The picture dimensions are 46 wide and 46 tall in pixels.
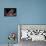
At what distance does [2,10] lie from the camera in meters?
3.24

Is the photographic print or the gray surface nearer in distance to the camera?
the gray surface

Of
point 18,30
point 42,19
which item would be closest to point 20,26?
point 18,30

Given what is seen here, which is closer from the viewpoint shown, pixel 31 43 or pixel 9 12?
pixel 31 43

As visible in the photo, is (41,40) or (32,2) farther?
(32,2)

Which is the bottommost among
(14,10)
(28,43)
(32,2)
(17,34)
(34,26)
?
(28,43)

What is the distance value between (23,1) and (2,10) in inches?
23.6

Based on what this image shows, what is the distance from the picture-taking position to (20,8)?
3262mm

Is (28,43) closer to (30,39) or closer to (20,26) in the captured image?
(30,39)

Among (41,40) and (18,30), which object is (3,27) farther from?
(41,40)

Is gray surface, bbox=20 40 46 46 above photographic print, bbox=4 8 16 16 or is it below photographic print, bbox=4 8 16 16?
below

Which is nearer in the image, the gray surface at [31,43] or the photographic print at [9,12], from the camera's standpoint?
the gray surface at [31,43]

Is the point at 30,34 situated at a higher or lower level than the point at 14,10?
lower

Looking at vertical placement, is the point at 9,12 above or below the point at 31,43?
above

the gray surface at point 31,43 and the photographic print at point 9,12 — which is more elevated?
the photographic print at point 9,12
